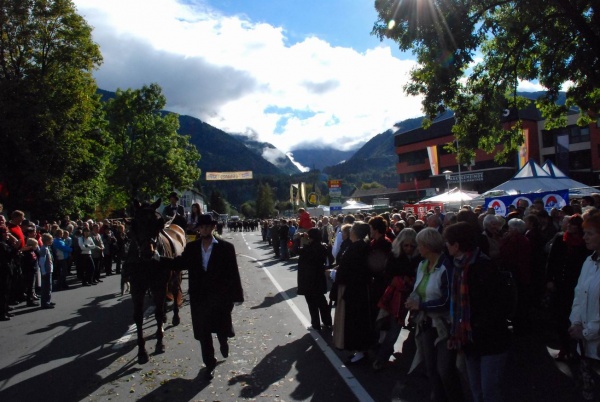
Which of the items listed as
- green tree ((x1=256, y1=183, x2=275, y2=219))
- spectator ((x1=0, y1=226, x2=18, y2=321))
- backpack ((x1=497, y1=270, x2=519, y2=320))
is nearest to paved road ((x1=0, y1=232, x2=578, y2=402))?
spectator ((x1=0, y1=226, x2=18, y2=321))

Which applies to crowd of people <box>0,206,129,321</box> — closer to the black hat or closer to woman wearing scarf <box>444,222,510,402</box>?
the black hat

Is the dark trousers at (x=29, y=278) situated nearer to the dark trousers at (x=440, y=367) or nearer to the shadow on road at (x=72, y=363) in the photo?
the shadow on road at (x=72, y=363)

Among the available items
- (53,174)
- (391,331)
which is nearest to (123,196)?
(53,174)

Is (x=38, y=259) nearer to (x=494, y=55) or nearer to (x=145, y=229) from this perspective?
(x=145, y=229)

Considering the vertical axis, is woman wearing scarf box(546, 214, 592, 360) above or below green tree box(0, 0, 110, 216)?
below

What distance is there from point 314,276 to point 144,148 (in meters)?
40.6

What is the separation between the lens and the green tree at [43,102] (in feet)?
89.0

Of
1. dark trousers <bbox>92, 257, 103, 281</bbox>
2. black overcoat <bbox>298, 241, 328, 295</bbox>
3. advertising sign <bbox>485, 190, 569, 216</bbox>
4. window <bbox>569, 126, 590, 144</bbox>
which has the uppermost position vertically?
window <bbox>569, 126, 590, 144</bbox>

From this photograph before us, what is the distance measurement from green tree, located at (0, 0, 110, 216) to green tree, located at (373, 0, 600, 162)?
71.4ft

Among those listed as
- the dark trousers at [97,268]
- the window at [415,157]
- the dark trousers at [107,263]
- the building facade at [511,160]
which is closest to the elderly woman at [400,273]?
the dark trousers at [97,268]

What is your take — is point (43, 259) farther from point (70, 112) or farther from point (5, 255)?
point (70, 112)

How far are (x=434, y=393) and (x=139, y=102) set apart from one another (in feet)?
153

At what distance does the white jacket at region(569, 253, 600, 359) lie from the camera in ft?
12.6

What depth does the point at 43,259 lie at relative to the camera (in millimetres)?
12266
